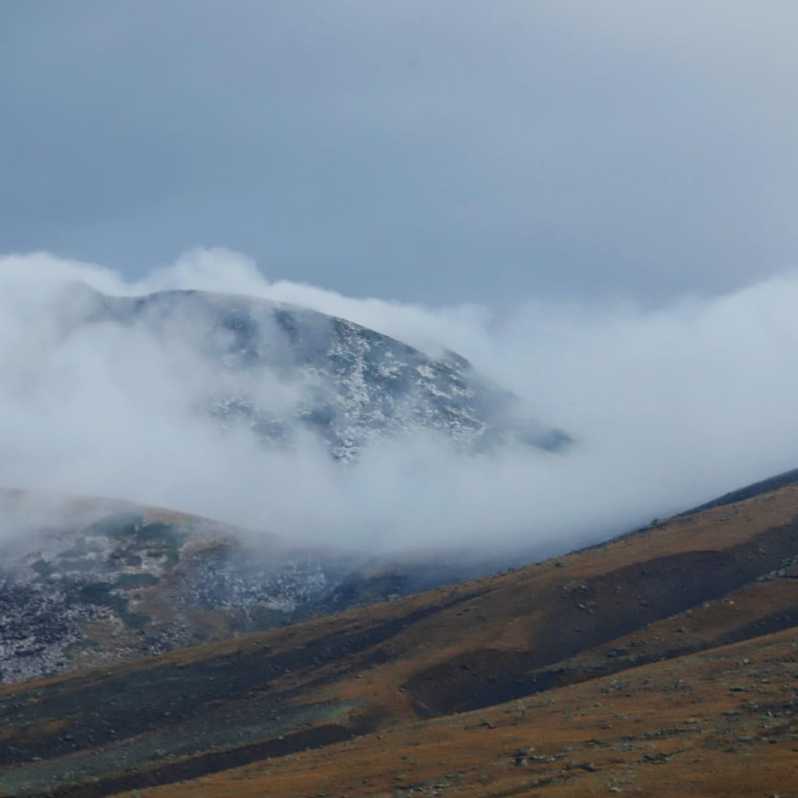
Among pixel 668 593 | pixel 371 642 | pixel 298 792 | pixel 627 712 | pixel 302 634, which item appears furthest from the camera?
pixel 302 634

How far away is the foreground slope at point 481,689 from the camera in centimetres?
7394

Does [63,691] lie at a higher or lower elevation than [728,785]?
higher

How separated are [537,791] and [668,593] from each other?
70.9 m

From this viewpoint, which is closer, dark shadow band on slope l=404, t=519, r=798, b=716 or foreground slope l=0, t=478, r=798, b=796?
foreground slope l=0, t=478, r=798, b=796

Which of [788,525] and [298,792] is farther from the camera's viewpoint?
[788,525]

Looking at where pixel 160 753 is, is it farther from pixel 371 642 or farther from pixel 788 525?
pixel 788 525

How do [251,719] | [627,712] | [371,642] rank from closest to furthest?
[627,712]
[251,719]
[371,642]

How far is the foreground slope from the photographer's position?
73938mm

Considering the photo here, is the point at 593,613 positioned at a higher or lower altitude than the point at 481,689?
higher

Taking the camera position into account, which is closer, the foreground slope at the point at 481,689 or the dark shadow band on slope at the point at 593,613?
the foreground slope at the point at 481,689

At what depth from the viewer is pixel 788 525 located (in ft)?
470

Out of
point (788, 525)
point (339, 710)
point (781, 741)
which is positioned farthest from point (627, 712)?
point (788, 525)

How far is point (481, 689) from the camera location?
4481 inches

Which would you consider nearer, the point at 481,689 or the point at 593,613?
the point at 481,689
